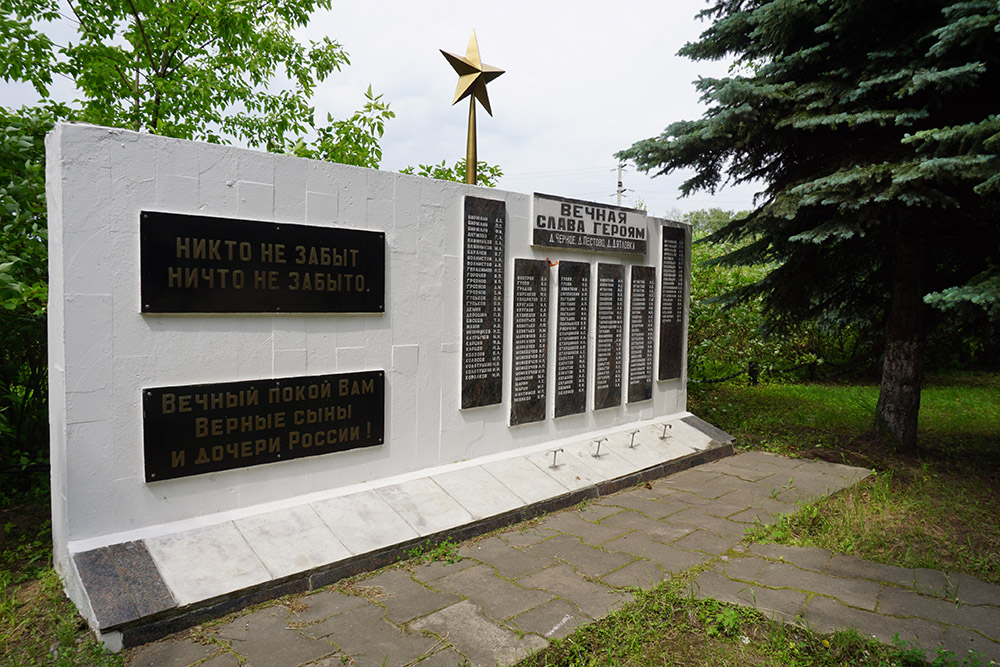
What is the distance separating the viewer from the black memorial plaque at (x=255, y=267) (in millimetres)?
3404

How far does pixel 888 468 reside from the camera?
589cm

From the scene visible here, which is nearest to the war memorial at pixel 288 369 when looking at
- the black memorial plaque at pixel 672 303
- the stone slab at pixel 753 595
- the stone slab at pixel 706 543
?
the stone slab at pixel 706 543

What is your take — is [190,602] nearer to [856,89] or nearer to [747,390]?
[856,89]

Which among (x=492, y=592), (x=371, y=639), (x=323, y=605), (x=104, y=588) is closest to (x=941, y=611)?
(x=492, y=592)

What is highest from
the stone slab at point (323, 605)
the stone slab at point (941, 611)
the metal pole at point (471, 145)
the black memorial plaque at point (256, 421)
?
the metal pole at point (471, 145)

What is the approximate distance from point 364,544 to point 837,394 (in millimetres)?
8943

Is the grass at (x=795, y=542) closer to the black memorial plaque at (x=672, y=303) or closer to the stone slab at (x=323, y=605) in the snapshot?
the stone slab at (x=323, y=605)

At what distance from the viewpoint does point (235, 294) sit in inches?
145

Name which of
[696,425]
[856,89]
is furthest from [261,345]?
[856,89]

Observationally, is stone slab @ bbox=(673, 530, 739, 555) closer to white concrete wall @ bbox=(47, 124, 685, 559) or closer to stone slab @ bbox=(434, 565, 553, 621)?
stone slab @ bbox=(434, 565, 553, 621)

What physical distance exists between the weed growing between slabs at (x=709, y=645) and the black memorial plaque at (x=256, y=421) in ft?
6.58

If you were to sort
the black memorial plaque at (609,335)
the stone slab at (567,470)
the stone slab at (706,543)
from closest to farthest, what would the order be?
the stone slab at (706,543), the stone slab at (567,470), the black memorial plaque at (609,335)

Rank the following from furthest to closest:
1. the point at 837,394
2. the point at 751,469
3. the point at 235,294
Result: the point at 837,394 < the point at 751,469 < the point at 235,294

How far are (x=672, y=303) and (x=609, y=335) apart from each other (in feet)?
3.78
